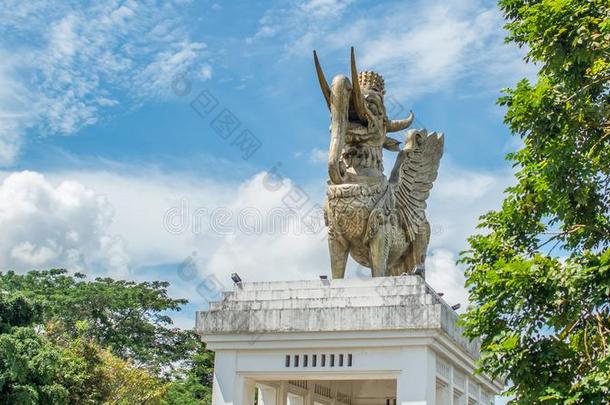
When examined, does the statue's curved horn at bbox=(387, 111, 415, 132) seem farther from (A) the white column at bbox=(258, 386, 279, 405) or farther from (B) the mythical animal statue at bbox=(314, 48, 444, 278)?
(A) the white column at bbox=(258, 386, 279, 405)

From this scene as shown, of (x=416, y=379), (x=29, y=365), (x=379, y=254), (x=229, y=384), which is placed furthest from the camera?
(x=29, y=365)

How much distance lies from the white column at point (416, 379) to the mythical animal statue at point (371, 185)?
1.50 metres

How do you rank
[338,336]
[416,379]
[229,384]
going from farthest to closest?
1. [229,384]
2. [338,336]
3. [416,379]

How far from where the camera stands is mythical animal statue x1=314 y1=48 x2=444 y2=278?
13039mm

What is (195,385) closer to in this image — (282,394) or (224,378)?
(282,394)

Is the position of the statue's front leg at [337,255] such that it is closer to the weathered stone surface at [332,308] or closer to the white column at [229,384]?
the weathered stone surface at [332,308]

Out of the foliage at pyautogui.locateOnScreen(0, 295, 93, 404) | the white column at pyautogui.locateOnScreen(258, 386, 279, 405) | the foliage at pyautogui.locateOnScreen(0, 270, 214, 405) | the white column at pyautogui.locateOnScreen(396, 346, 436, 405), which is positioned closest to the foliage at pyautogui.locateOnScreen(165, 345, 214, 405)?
the foliage at pyautogui.locateOnScreen(0, 270, 214, 405)

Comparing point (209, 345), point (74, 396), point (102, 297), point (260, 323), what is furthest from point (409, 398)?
point (102, 297)

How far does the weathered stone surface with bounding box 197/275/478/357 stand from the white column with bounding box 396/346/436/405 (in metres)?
0.40

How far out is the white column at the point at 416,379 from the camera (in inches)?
446

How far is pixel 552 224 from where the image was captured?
11602 millimetres

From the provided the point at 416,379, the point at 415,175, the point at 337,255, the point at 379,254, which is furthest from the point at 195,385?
the point at 416,379

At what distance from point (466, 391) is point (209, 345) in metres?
4.55

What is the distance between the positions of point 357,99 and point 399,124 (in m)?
1.45
